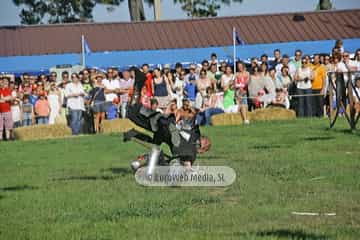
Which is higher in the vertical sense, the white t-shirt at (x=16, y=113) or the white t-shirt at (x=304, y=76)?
the white t-shirt at (x=304, y=76)

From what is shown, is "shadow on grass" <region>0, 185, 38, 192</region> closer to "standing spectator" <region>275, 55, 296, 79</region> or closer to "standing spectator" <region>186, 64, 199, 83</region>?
"standing spectator" <region>186, 64, 199, 83</region>

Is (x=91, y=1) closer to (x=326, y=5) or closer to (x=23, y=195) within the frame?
(x=326, y=5)

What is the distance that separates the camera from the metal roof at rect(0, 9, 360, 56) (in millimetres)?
35312

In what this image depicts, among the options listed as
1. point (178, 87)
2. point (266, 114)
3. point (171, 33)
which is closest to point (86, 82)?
point (178, 87)

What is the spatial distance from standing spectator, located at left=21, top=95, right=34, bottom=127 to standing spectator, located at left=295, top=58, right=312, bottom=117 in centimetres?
753

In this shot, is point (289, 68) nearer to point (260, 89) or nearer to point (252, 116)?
point (260, 89)

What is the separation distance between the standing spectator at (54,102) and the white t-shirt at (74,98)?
Answer: 0.30 m

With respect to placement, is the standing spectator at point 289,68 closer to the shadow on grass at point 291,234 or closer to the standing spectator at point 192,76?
the standing spectator at point 192,76

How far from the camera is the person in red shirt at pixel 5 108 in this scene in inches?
883

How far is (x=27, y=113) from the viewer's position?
77.5ft

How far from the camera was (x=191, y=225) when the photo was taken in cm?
796

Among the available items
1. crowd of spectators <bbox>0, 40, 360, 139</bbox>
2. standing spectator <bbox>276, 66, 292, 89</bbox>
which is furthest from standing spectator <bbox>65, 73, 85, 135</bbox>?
standing spectator <bbox>276, 66, 292, 89</bbox>

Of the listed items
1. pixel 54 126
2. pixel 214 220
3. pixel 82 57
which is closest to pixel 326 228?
pixel 214 220

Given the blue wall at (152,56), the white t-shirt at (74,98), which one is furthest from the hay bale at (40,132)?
the blue wall at (152,56)
